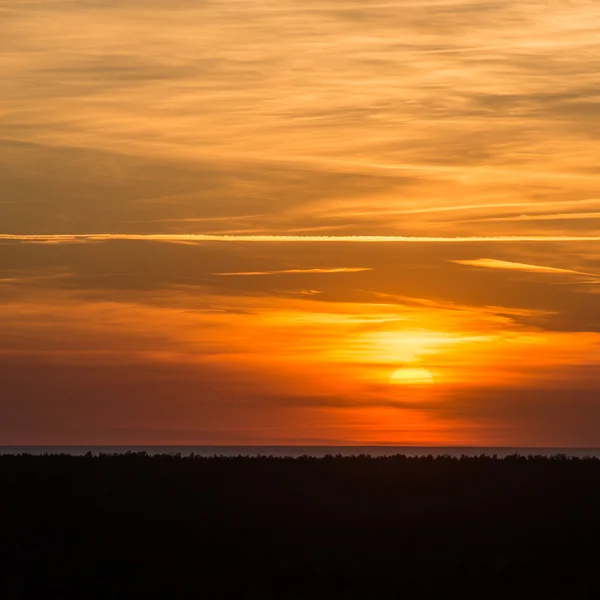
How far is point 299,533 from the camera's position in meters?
32.6

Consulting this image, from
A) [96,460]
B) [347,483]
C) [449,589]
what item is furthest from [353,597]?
[96,460]

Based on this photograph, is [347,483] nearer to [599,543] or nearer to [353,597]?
[599,543]

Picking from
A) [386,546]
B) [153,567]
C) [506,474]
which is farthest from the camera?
[506,474]

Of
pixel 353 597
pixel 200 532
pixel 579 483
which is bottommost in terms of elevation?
pixel 353 597

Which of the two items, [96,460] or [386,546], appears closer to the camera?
[386,546]

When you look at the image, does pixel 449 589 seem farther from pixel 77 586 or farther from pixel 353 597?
pixel 77 586

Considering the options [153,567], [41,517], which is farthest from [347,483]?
[153,567]

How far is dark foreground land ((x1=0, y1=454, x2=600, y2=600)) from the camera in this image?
26.1 m

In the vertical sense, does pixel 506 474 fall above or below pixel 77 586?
above

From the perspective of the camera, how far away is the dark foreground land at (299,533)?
26.1m

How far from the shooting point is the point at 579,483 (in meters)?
44.4

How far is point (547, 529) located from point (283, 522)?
7.70m

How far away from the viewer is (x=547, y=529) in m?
33.4

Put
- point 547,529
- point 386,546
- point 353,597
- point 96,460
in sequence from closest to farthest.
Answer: point 353,597 → point 386,546 → point 547,529 → point 96,460
